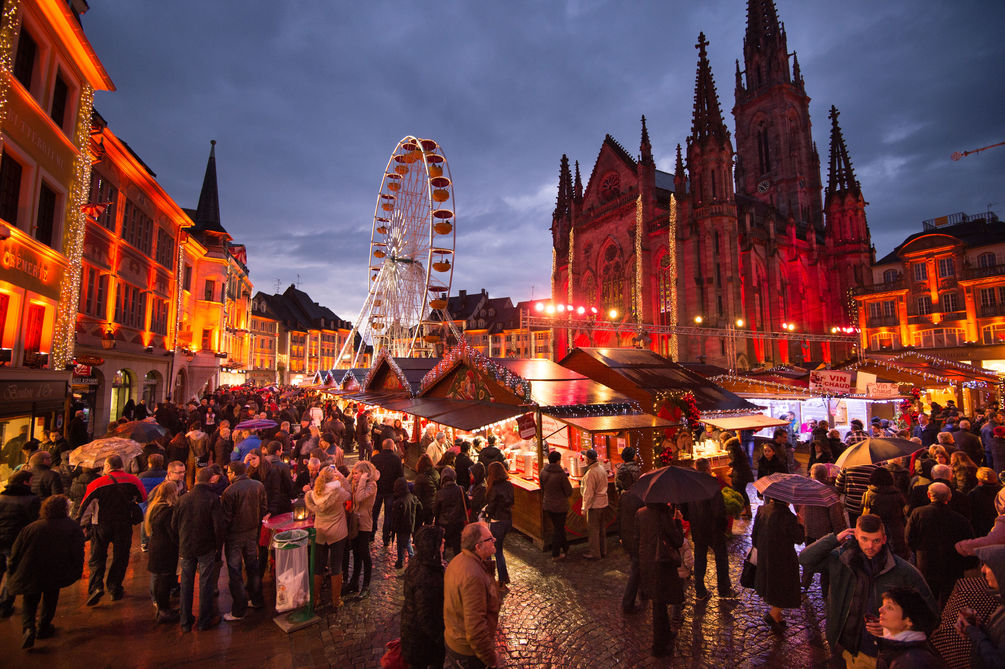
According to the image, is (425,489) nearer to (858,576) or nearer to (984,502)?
(858,576)

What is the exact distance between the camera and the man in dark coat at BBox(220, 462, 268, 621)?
6.21 m

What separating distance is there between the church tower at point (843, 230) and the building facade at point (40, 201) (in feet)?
179

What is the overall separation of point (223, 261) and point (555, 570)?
33372 millimetres

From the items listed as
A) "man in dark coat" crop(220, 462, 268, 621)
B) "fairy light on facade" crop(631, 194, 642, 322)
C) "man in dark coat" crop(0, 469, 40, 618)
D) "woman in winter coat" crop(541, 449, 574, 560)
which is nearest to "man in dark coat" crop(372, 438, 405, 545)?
"man in dark coat" crop(220, 462, 268, 621)

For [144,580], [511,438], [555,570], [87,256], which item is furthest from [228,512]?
[87,256]

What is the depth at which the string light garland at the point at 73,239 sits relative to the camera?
13336 millimetres

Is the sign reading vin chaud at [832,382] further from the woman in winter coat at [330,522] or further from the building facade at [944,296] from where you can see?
the building facade at [944,296]

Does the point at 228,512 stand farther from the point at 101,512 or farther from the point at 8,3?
the point at 8,3

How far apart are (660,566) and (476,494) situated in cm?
356

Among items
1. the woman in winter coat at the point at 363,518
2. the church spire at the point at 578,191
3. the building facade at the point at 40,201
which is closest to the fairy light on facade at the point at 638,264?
the church spire at the point at 578,191

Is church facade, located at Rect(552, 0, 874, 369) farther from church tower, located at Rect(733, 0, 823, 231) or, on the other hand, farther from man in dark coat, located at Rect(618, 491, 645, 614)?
man in dark coat, located at Rect(618, 491, 645, 614)

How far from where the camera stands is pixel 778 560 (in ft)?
18.5

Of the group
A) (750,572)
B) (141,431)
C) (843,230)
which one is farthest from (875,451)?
(843,230)

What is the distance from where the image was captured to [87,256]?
705 inches
